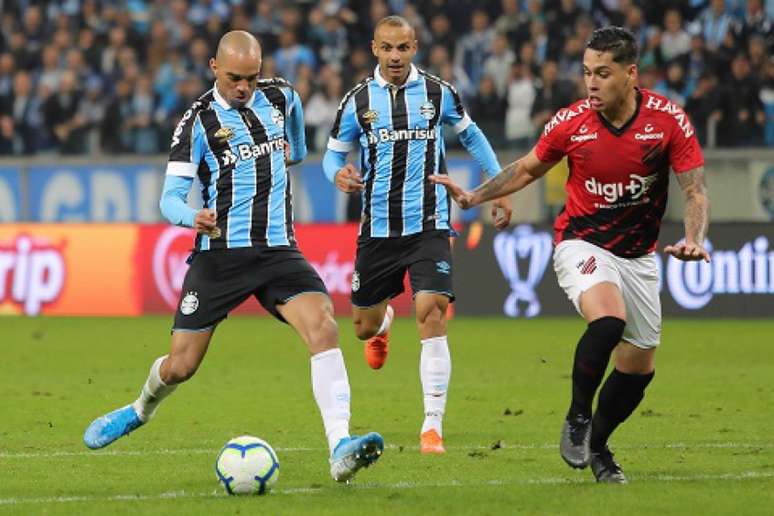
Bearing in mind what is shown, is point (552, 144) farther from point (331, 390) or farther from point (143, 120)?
point (143, 120)

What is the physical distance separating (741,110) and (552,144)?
1203cm

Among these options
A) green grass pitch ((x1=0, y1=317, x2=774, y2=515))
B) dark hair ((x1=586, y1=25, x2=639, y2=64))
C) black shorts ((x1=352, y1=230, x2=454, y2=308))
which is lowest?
green grass pitch ((x1=0, y1=317, x2=774, y2=515))

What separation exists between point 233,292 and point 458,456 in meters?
1.59

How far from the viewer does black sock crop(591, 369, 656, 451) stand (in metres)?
7.52

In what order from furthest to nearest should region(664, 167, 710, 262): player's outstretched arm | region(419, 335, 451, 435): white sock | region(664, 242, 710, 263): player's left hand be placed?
1. region(419, 335, 451, 435): white sock
2. region(664, 167, 710, 262): player's outstretched arm
3. region(664, 242, 710, 263): player's left hand

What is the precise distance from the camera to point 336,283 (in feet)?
61.3

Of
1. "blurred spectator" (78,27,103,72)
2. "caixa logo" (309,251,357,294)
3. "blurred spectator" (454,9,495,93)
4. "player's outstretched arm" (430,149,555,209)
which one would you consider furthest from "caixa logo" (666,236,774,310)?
"player's outstretched arm" (430,149,555,209)

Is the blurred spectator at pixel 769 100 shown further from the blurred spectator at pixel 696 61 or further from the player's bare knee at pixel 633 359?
the player's bare knee at pixel 633 359

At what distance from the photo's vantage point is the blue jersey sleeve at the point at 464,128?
31.1ft

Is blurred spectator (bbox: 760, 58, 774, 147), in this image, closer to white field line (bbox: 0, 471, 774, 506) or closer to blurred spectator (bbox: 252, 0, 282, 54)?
blurred spectator (bbox: 252, 0, 282, 54)

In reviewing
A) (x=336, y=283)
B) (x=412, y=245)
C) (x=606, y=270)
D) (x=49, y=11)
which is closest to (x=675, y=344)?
(x=336, y=283)

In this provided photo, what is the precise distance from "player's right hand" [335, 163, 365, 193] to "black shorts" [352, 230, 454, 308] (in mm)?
559

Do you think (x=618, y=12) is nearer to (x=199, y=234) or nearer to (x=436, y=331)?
(x=436, y=331)

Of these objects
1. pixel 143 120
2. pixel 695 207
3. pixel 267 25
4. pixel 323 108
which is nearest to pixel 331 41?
pixel 267 25
